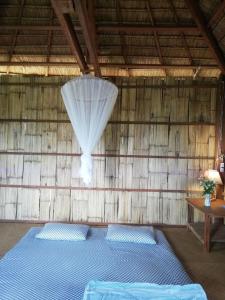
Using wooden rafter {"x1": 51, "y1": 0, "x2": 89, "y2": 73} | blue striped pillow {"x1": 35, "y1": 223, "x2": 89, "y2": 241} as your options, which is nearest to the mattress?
blue striped pillow {"x1": 35, "y1": 223, "x2": 89, "y2": 241}

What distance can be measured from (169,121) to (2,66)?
3067mm

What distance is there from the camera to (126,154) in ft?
17.5

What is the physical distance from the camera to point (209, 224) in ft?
13.2

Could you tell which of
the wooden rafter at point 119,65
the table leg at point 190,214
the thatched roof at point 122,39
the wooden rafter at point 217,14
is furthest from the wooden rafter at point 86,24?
the table leg at point 190,214

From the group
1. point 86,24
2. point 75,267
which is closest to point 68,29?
point 86,24

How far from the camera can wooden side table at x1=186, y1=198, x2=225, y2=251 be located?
402cm

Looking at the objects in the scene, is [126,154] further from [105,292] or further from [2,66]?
[105,292]

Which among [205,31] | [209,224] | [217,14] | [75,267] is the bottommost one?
[75,267]

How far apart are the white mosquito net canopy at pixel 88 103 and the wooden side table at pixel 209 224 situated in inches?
68.3

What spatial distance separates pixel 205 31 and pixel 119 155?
230 centimetres

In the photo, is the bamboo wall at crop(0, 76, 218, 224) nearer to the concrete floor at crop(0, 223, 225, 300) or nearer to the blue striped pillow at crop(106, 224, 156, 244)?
the concrete floor at crop(0, 223, 225, 300)

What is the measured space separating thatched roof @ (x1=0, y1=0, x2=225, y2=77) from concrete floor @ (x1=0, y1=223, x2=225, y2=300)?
2610 mm

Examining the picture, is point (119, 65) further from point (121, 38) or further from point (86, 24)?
point (86, 24)

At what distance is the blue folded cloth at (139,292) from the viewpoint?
7.04 ft
